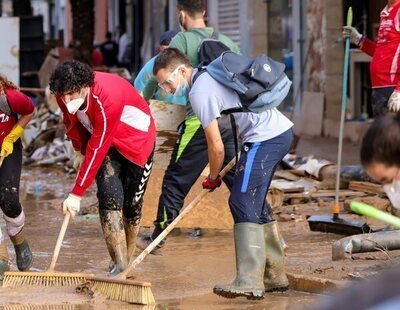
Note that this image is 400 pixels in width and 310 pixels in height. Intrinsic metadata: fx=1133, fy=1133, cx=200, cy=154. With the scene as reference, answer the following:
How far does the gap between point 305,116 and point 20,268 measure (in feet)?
37.7

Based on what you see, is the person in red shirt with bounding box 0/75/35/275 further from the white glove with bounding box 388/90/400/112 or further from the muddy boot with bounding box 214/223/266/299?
the white glove with bounding box 388/90/400/112

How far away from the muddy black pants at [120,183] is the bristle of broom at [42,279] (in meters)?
0.58

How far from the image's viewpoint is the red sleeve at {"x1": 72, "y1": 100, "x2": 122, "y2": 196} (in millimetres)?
6359

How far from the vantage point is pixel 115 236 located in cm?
676

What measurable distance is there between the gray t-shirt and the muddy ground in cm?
92

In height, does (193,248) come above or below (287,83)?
below

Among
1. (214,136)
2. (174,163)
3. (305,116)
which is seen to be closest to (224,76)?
(214,136)

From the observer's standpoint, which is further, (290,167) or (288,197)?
(290,167)

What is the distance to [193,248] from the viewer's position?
821 cm

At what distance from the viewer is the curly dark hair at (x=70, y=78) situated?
6262 mm

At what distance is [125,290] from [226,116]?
1080 mm

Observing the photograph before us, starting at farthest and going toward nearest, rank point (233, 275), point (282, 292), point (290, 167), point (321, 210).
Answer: point (290, 167)
point (321, 210)
point (233, 275)
point (282, 292)

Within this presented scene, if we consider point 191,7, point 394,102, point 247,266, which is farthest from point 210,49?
point 247,266

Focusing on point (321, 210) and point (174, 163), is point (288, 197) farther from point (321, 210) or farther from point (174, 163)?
point (174, 163)
